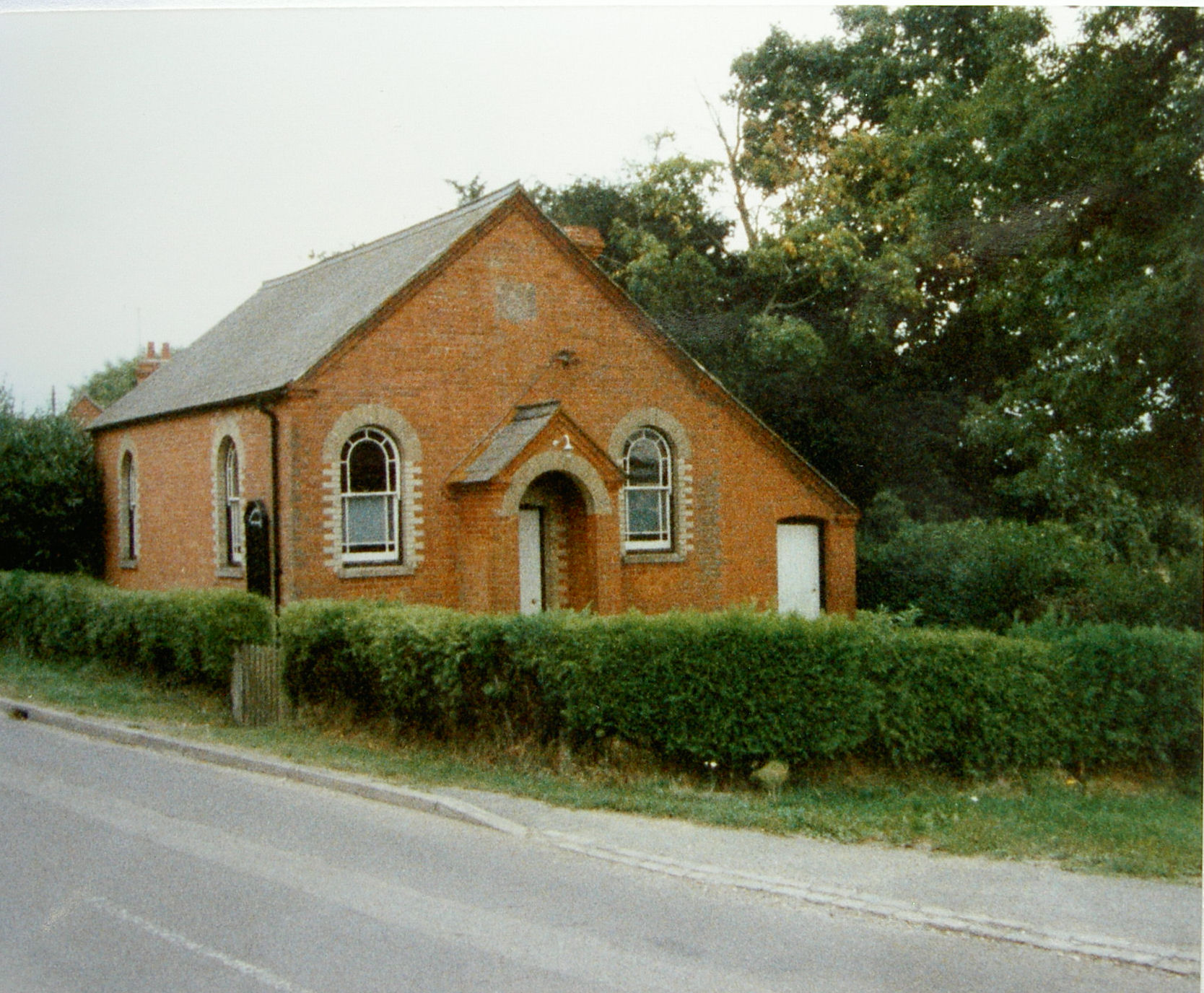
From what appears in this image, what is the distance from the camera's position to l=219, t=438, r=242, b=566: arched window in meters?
20.1

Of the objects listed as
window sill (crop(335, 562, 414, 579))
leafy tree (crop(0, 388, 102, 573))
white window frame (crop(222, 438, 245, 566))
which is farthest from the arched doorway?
leafy tree (crop(0, 388, 102, 573))

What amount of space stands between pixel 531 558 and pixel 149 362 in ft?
45.9

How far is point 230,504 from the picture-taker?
20312 mm

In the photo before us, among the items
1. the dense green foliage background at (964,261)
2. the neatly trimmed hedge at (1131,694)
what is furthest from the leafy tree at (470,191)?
the neatly trimmed hedge at (1131,694)

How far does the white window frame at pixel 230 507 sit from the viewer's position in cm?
2006

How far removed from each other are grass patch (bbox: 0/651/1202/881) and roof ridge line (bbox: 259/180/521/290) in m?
9.49

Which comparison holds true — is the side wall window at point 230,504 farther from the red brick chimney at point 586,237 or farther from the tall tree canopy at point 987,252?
the tall tree canopy at point 987,252

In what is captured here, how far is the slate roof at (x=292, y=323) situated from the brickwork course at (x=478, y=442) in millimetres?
87

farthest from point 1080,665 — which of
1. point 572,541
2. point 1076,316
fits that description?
point 572,541

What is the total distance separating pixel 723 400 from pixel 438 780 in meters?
12.4

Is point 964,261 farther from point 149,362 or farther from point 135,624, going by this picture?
point 149,362

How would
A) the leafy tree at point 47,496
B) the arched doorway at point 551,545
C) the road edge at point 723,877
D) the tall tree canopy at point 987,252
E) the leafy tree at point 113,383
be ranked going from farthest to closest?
the leafy tree at point 113,383 < the leafy tree at point 47,496 < the arched doorway at point 551,545 < the tall tree canopy at point 987,252 < the road edge at point 723,877

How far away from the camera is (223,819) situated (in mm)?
9797

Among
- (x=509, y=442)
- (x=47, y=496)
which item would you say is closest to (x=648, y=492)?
(x=509, y=442)
